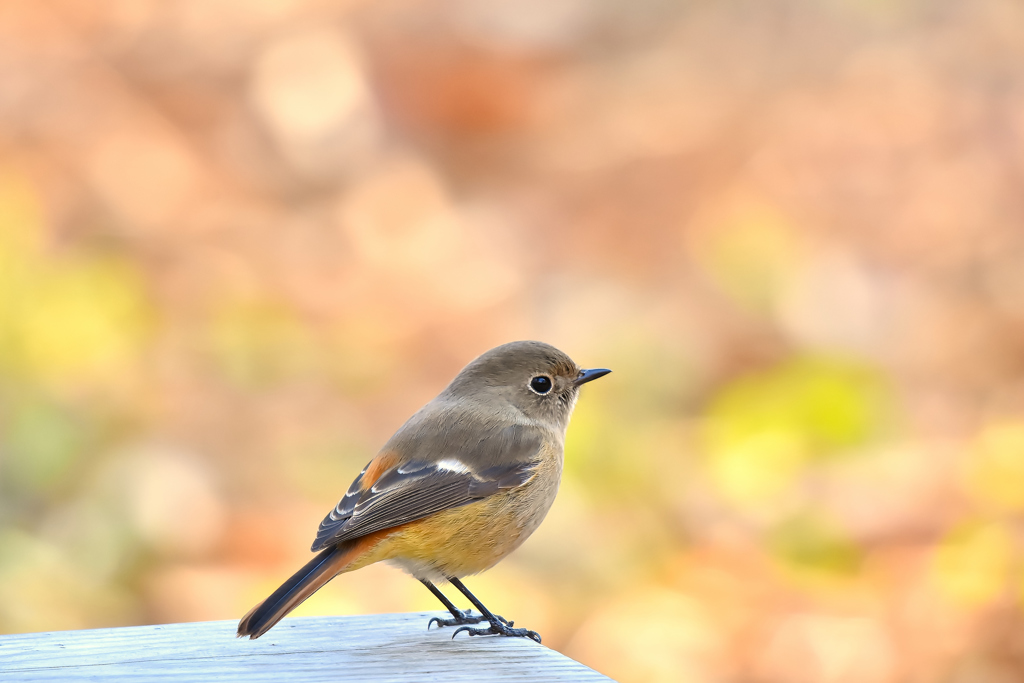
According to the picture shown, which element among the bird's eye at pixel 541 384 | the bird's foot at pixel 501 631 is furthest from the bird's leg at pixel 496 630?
the bird's eye at pixel 541 384

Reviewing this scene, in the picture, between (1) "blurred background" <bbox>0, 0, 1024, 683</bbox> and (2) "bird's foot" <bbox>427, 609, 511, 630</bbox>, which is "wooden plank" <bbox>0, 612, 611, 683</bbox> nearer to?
(2) "bird's foot" <bbox>427, 609, 511, 630</bbox>

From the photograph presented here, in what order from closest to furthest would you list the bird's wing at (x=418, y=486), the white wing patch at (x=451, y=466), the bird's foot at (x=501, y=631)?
the bird's wing at (x=418, y=486), the bird's foot at (x=501, y=631), the white wing patch at (x=451, y=466)

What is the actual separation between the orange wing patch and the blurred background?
2.89 m

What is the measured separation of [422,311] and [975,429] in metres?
4.15

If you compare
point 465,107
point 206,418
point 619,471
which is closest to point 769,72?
point 465,107

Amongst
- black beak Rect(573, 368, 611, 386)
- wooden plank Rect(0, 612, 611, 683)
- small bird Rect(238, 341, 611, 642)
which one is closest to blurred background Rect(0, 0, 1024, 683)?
black beak Rect(573, 368, 611, 386)

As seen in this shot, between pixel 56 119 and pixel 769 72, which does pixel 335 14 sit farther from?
pixel 769 72

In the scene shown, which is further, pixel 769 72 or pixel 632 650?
pixel 769 72

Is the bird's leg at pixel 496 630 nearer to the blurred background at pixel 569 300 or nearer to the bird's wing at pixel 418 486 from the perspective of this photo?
the bird's wing at pixel 418 486

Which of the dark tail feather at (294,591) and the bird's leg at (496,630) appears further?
the bird's leg at (496,630)

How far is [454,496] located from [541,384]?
0.84 metres

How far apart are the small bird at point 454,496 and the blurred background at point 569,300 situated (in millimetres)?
2662

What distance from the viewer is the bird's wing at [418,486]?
343 centimetres

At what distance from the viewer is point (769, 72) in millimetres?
11531
